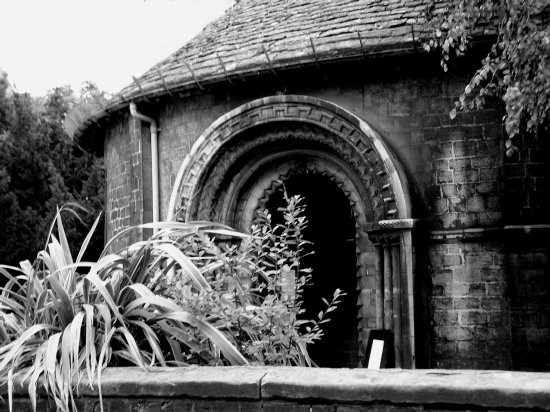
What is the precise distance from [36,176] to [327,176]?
15.3m

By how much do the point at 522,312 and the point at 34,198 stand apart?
58.1 ft

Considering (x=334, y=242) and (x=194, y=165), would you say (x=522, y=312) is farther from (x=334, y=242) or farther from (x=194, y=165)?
(x=334, y=242)

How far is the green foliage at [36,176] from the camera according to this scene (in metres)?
21.8

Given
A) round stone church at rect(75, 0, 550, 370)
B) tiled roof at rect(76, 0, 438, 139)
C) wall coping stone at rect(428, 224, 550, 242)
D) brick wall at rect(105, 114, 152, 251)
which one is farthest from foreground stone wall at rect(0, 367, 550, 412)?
brick wall at rect(105, 114, 152, 251)

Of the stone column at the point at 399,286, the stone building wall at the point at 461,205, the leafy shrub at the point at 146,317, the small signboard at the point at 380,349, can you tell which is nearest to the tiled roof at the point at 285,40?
the stone building wall at the point at 461,205

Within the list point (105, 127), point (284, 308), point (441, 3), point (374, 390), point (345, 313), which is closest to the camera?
point (374, 390)

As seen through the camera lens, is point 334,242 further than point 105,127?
Yes

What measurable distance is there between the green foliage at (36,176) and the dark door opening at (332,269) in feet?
27.6

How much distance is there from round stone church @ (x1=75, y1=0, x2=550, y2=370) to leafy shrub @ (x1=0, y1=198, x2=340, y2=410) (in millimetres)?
4802

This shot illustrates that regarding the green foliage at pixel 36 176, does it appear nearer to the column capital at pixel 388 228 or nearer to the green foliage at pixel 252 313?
the column capital at pixel 388 228

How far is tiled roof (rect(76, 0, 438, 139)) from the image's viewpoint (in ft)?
30.4

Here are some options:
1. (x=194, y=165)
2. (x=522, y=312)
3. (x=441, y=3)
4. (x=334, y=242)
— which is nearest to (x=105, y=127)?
(x=194, y=165)

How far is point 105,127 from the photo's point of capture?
13.0 metres

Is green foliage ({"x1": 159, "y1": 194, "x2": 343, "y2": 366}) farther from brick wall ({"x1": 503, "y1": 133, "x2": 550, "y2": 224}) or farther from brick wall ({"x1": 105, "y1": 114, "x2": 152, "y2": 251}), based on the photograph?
brick wall ({"x1": 105, "y1": 114, "x2": 152, "y2": 251})
